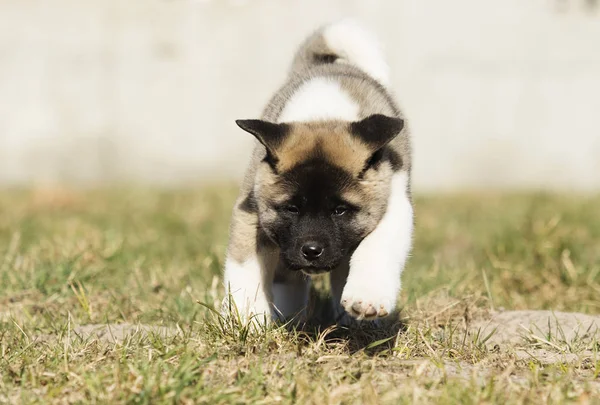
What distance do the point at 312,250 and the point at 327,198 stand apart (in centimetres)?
25

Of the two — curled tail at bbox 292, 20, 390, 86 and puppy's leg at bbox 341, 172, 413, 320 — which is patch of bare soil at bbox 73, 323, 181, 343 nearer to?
puppy's leg at bbox 341, 172, 413, 320

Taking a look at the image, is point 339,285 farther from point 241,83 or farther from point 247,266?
point 241,83

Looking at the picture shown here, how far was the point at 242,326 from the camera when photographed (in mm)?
3506

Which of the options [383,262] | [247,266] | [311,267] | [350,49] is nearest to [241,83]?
[350,49]

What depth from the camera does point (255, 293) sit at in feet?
13.3

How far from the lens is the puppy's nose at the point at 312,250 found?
3.60 metres

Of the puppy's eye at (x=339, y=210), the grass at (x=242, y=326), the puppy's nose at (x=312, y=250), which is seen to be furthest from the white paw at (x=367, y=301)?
the puppy's eye at (x=339, y=210)

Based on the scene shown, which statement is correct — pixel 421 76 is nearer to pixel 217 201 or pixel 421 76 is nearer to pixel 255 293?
pixel 217 201

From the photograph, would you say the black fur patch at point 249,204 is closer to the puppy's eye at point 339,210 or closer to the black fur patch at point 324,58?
the puppy's eye at point 339,210

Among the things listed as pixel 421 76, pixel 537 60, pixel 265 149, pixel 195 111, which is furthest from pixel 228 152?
pixel 265 149

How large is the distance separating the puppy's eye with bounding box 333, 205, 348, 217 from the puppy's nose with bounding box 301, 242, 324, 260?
8.3 inches

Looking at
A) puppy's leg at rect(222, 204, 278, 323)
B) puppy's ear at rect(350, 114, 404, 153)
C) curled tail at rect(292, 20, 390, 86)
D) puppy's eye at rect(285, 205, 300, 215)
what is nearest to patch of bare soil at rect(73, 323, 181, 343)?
puppy's leg at rect(222, 204, 278, 323)

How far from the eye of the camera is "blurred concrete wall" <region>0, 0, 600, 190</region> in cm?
1176

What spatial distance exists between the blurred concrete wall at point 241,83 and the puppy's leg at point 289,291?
7201 mm
